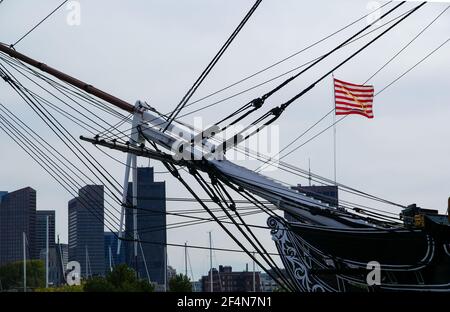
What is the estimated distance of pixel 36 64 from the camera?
14.3 meters

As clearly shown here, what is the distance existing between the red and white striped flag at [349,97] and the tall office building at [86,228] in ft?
13.2

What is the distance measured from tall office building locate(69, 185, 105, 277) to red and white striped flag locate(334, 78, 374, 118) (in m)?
4.02

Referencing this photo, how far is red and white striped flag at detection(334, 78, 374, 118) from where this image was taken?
45.0 feet

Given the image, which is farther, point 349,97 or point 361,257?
point 349,97

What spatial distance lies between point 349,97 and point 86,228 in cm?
839

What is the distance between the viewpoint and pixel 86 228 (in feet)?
66.1

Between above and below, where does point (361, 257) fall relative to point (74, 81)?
below

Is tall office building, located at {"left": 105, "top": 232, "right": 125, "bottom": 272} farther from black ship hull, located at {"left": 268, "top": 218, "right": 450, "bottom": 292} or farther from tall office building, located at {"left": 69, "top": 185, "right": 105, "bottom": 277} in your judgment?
black ship hull, located at {"left": 268, "top": 218, "right": 450, "bottom": 292}

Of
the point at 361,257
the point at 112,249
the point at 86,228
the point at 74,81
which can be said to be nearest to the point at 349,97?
the point at 361,257

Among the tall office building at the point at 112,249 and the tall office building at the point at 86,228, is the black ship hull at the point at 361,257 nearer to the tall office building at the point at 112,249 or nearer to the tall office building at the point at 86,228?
the tall office building at the point at 86,228

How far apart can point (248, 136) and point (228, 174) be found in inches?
65.5

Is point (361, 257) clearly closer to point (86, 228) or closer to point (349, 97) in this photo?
point (349, 97)

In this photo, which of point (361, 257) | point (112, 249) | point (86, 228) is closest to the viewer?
point (361, 257)
